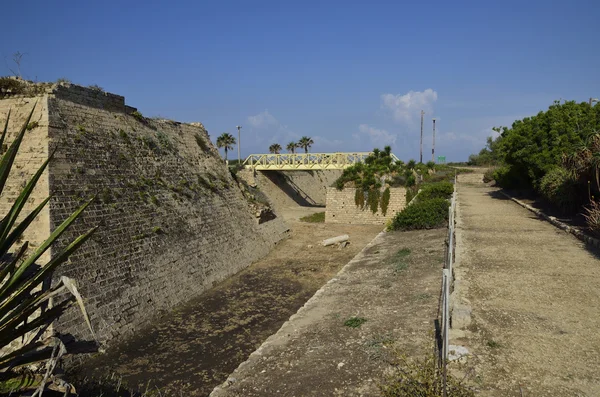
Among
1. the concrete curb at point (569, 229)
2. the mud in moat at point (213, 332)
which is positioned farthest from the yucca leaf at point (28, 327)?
the concrete curb at point (569, 229)

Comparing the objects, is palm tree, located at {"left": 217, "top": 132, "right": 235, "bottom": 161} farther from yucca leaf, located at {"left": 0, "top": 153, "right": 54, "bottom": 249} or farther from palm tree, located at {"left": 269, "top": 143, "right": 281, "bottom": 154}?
yucca leaf, located at {"left": 0, "top": 153, "right": 54, "bottom": 249}

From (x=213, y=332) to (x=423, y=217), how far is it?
11821mm

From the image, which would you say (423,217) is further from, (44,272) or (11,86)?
(44,272)

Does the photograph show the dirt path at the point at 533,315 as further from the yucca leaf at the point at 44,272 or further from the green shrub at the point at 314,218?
the green shrub at the point at 314,218

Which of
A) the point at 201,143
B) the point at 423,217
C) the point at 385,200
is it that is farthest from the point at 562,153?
the point at 201,143

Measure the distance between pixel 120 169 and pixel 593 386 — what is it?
1111 centimetres

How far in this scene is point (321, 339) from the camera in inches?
278

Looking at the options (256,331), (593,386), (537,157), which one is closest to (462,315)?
(593,386)

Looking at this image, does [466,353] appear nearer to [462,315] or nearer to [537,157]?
[462,315]

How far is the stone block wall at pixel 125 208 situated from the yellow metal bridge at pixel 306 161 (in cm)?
1774

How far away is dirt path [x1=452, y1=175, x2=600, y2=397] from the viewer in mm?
4988

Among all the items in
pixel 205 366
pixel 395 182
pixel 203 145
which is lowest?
pixel 205 366

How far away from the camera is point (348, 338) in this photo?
6957mm

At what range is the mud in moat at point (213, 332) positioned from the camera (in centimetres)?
743
